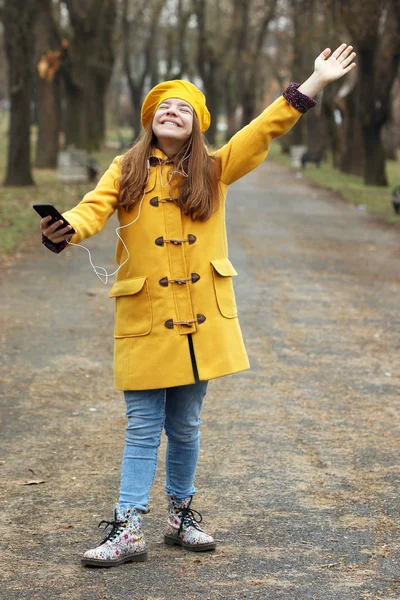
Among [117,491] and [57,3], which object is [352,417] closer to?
[117,491]

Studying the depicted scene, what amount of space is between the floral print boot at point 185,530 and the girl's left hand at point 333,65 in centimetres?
180

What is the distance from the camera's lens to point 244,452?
230 inches

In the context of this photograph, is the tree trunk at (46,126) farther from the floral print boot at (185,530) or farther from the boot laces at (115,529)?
the boot laces at (115,529)

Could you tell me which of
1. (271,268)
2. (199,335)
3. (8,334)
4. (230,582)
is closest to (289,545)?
(230,582)

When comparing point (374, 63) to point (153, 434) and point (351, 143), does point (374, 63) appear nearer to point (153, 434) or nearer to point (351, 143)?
point (351, 143)

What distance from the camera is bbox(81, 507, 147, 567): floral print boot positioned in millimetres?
4148

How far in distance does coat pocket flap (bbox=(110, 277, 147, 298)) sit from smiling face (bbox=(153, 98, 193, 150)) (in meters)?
0.58

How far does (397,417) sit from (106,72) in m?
35.7

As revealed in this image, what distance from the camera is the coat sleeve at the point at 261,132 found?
4293 mm

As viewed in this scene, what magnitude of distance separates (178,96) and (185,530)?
174 centimetres

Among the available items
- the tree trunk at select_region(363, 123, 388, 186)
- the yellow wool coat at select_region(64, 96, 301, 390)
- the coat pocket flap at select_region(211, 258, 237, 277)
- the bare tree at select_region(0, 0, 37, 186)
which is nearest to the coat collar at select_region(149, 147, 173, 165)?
the yellow wool coat at select_region(64, 96, 301, 390)

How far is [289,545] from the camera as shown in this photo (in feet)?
14.5

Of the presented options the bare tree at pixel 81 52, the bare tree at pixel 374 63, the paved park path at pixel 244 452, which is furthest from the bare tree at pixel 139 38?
the paved park path at pixel 244 452

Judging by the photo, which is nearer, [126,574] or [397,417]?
[126,574]
